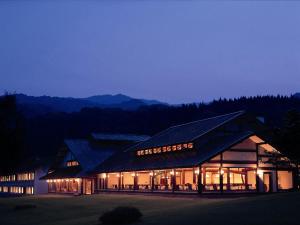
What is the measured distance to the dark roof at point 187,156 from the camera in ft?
123

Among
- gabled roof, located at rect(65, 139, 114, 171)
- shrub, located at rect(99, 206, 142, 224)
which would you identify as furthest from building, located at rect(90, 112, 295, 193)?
shrub, located at rect(99, 206, 142, 224)

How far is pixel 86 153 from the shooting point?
5928cm

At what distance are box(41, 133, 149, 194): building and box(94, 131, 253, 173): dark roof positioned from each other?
7395mm

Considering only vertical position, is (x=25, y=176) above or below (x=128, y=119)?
below

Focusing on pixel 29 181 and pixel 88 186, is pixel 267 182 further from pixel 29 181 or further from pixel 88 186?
pixel 29 181

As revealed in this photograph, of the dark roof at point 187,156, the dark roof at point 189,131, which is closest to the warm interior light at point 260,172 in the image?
the dark roof at point 187,156

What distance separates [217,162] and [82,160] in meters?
24.0

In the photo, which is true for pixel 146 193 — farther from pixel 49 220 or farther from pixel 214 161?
pixel 49 220

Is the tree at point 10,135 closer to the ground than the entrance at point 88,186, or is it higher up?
higher up

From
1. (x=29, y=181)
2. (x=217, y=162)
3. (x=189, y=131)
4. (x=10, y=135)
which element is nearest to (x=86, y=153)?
(x=29, y=181)

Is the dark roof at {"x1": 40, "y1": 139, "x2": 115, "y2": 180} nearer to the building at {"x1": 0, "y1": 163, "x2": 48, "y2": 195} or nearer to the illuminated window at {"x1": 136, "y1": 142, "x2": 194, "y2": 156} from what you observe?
the building at {"x1": 0, "y1": 163, "x2": 48, "y2": 195}

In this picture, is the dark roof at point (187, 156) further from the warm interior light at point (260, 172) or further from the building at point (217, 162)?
the warm interior light at point (260, 172)

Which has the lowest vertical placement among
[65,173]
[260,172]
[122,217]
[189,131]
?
[122,217]

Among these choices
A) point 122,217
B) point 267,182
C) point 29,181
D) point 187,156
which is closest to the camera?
point 122,217
